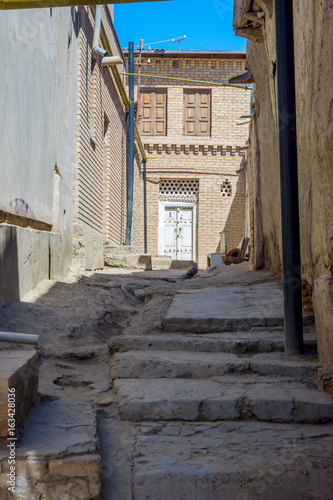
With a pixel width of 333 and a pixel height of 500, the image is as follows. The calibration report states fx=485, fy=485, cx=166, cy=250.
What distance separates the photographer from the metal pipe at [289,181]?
103 inches

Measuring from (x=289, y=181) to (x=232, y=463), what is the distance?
5.07 ft

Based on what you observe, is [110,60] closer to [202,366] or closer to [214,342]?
[214,342]

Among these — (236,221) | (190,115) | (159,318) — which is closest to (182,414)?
(159,318)

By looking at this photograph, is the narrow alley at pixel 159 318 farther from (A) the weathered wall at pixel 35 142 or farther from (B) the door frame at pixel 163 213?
(B) the door frame at pixel 163 213

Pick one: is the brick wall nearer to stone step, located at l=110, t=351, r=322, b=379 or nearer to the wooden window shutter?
stone step, located at l=110, t=351, r=322, b=379

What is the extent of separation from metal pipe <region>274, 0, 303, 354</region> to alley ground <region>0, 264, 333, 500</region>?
200 millimetres

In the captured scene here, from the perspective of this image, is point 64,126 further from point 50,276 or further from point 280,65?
point 280,65

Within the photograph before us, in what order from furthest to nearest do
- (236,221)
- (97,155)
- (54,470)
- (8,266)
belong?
(236,221), (97,155), (8,266), (54,470)

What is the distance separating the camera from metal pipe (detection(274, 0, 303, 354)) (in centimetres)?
262

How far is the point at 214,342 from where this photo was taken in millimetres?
2801

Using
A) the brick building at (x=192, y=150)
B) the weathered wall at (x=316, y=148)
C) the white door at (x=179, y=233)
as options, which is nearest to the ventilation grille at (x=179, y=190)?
the brick building at (x=192, y=150)

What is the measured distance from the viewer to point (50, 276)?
5.23m

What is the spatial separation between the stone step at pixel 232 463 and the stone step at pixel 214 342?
2.57 ft

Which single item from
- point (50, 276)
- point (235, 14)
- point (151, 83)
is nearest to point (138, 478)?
point (50, 276)
